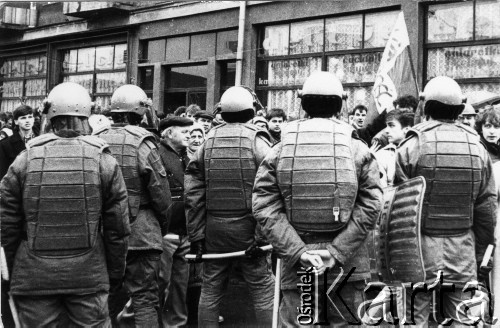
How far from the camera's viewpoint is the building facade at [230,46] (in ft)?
42.7

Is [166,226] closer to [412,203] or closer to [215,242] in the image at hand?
[215,242]

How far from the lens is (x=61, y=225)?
176 inches

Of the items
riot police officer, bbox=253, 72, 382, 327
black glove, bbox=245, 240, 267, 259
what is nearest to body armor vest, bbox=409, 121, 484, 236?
riot police officer, bbox=253, 72, 382, 327

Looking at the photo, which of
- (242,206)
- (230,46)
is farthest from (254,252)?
(230,46)

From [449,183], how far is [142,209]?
2481 mm

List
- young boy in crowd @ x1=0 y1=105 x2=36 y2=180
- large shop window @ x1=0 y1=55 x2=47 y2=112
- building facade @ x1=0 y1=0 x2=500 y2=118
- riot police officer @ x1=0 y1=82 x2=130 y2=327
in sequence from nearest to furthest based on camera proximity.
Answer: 1. riot police officer @ x1=0 y1=82 x2=130 y2=327
2. young boy in crowd @ x1=0 y1=105 x2=36 y2=180
3. building facade @ x1=0 y1=0 x2=500 y2=118
4. large shop window @ x1=0 y1=55 x2=47 y2=112

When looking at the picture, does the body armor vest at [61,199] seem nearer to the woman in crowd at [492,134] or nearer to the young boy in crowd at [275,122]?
the woman in crowd at [492,134]

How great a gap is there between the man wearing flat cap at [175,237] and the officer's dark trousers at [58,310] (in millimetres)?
2154

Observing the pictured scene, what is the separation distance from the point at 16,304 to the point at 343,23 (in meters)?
11.3

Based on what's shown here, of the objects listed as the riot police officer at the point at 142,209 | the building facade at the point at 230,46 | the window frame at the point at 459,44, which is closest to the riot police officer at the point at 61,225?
the riot police officer at the point at 142,209

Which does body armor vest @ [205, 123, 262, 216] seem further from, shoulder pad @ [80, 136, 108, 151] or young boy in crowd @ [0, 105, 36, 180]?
young boy in crowd @ [0, 105, 36, 180]

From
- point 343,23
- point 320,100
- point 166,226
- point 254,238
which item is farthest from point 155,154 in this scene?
point 343,23

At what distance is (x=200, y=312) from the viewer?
595 centimetres

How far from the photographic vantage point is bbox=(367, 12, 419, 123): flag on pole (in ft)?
30.0
